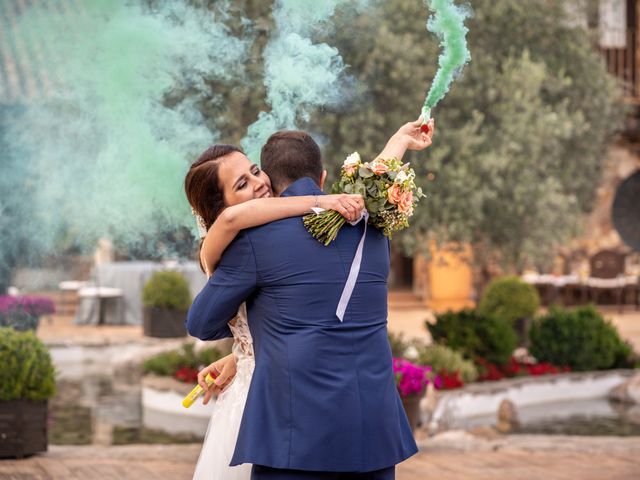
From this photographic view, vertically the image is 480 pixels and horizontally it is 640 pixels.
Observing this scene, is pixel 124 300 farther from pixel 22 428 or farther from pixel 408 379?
pixel 22 428

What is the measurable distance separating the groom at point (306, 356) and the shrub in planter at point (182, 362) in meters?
7.56

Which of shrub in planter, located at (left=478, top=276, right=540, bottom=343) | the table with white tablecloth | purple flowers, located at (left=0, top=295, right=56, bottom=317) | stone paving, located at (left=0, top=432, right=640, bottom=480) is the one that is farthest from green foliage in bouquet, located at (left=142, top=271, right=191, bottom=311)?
stone paving, located at (left=0, top=432, right=640, bottom=480)

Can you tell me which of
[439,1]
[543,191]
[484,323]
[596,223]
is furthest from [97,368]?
[596,223]

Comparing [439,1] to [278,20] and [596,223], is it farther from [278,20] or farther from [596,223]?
[596,223]

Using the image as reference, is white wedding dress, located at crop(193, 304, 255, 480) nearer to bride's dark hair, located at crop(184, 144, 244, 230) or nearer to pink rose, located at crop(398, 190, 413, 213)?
bride's dark hair, located at crop(184, 144, 244, 230)

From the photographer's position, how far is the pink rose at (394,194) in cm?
293

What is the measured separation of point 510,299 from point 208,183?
36.0ft

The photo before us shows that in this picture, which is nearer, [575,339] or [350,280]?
[350,280]

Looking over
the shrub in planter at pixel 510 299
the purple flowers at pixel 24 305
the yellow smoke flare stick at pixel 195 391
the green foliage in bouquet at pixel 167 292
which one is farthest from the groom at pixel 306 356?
the green foliage in bouquet at pixel 167 292

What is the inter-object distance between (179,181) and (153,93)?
1.90 ft

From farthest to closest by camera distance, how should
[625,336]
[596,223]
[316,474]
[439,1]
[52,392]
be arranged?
[596,223] < [625,336] < [52,392] < [439,1] < [316,474]

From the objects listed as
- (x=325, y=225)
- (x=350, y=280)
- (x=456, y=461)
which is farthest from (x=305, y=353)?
(x=456, y=461)

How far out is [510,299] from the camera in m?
13.6

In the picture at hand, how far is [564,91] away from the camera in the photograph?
39.1ft
